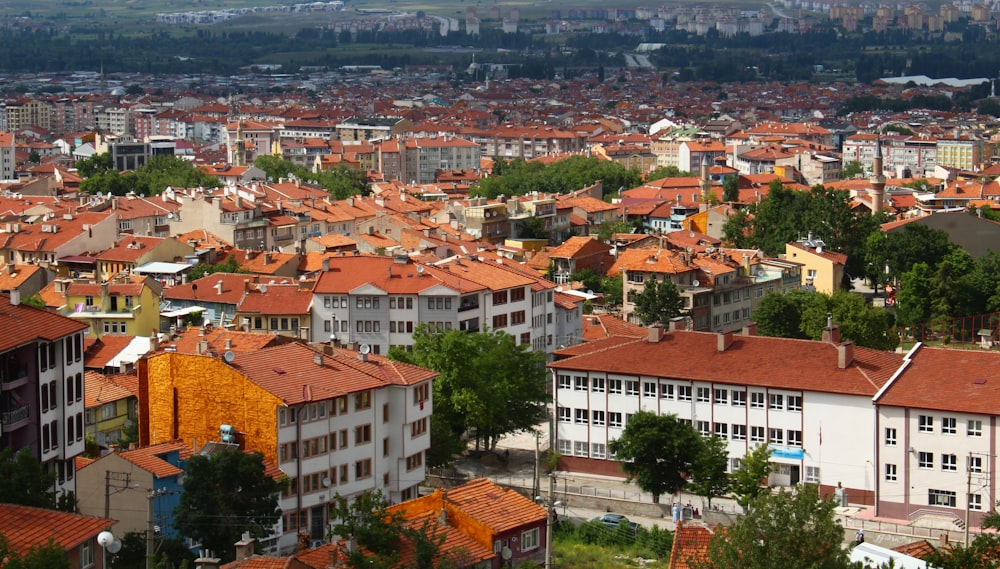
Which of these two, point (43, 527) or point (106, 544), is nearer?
point (106, 544)

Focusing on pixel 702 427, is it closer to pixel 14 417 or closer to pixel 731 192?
pixel 14 417

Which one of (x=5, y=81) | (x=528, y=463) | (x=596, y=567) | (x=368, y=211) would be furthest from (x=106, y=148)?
(x=5, y=81)

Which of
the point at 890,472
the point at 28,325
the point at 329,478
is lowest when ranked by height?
the point at 890,472

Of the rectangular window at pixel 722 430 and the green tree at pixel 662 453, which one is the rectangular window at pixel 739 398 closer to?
the rectangular window at pixel 722 430

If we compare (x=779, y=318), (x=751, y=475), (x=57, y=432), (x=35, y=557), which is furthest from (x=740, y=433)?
(x=35, y=557)

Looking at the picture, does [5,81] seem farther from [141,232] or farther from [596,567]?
[596,567]

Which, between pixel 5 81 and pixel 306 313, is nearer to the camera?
pixel 306 313

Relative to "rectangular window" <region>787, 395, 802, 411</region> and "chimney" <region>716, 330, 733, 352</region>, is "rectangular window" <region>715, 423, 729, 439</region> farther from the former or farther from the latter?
"chimney" <region>716, 330, 733, 352</region>
